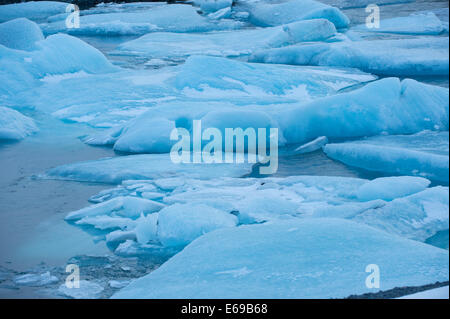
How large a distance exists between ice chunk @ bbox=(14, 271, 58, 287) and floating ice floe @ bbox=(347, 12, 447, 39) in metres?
7.74

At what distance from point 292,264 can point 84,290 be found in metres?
0.94

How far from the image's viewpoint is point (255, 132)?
4.93 m

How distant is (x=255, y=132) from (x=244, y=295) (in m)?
2.58

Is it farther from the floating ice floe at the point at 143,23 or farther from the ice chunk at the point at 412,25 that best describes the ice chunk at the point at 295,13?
the floating ice floe at the point at 143,23

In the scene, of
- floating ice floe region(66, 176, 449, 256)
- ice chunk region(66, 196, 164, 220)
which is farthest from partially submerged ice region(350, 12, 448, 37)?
ice chunk region(66, 196, 164, 220)

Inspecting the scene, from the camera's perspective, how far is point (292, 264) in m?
2.70

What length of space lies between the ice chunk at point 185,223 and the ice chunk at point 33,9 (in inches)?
428

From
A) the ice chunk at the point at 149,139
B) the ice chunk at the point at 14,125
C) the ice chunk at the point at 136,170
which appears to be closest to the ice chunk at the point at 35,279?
the ice chunk at the point at 136,170

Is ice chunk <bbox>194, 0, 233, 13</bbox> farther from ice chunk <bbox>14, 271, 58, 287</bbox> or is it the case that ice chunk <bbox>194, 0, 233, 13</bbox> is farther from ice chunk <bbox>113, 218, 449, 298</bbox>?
ice chunk <bbox>14, 271, 58, 287</bbox>

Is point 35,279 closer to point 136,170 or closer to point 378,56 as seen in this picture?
point 136,170

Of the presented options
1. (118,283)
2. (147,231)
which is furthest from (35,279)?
(147,231)
